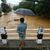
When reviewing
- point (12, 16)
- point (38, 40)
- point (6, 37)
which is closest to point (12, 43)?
point (6, 37)

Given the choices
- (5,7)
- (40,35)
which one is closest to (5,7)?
(5,7)

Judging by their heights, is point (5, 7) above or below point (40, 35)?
below

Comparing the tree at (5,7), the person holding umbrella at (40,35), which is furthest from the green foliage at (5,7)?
the person holding umbrella at (40,35)

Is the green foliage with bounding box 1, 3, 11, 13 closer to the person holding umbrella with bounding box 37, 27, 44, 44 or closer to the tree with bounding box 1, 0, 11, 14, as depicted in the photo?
the tree with bounding box 1, 0, 11, 14

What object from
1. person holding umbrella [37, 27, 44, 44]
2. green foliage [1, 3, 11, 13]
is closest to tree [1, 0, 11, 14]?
green foliage [1, 3, 11, 13]

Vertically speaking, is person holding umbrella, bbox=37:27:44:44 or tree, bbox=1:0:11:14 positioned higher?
person holding umbrella, bbox=37:27:44:44

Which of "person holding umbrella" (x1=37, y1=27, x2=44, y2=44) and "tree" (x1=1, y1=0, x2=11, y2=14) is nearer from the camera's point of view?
"person holding umbrella" (x1=37, y1=27, x2=44, y2=44)

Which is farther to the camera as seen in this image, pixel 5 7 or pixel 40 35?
pixel 5 7

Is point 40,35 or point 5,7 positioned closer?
point 40,35

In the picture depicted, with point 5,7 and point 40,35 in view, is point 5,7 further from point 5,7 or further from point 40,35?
point 40,35

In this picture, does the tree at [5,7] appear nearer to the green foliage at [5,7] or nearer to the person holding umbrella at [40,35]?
the green foliage at [5,7]

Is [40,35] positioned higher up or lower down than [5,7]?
higher up

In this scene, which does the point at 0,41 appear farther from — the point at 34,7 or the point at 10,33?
the point at 34,7

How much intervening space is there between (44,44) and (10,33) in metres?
1.65
